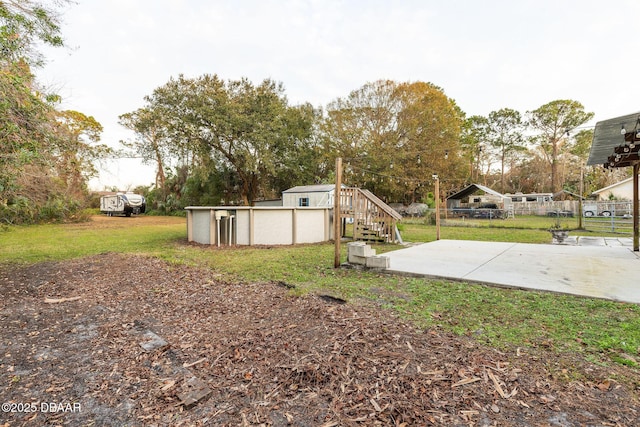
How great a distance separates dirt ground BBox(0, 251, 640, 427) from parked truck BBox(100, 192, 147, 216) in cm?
2329

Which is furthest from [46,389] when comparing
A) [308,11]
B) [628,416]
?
[308,11]

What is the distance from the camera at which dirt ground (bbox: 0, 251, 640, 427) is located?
175 cm

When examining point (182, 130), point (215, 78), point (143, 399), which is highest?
point (215, 78)

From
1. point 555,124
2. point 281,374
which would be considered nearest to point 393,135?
point 555,124

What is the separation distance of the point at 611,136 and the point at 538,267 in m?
2.91

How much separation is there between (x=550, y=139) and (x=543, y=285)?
108ft

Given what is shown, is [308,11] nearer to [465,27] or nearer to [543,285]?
[465,27]

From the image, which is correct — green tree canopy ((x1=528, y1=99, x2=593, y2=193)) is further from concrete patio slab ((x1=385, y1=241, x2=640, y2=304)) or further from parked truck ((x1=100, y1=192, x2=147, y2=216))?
parked truck ((x1=100, y1=192, x2=147, y2=216))

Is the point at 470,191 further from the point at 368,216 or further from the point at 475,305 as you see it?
the point at 475,305

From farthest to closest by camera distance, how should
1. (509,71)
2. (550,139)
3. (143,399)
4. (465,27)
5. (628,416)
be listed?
(550,139), (509,71), (465,27), (143,399), (628,416)

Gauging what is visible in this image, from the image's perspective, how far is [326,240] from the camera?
10.1m

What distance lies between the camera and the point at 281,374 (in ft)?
7.21

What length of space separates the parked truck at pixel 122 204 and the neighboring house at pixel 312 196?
14680mm

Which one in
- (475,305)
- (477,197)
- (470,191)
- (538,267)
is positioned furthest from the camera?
(477,197)
